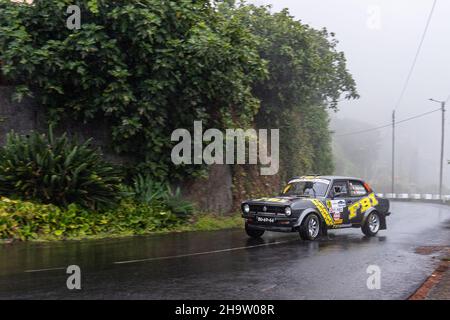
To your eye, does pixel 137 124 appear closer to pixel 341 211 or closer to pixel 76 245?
pixel 76 245

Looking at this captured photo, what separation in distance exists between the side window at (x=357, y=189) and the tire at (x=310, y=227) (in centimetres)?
178

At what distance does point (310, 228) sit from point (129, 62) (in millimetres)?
7061

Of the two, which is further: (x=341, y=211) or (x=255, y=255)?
(x=341, y=211)

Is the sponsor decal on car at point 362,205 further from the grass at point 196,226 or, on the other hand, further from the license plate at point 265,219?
the grass at point 196,226

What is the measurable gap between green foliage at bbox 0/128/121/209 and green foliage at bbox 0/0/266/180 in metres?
1.45

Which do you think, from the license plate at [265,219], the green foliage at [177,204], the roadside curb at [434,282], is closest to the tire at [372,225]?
the license plate at [265,219]

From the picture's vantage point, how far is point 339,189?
14.2m

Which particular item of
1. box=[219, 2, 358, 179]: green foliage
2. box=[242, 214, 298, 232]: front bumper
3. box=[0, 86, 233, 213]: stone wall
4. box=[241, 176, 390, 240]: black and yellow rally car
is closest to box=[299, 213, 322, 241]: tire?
box=[241, 176, 390, 240]: black and yellow rally car

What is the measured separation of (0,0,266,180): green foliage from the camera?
45.5ft

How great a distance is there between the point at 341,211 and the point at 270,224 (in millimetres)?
2298

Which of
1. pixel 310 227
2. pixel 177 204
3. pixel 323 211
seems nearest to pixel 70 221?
pixel 177 204

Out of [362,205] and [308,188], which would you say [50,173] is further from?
[362,205]

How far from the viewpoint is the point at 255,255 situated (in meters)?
11.0

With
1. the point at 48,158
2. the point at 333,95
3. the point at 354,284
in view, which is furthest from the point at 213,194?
the point at 333,95
